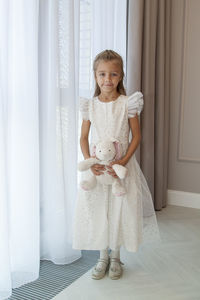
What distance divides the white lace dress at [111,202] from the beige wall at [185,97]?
1.43 metres

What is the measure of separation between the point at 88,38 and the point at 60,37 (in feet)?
1.39

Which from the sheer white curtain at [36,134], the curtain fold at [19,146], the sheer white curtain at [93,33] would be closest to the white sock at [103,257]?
the sheer white curtain at [36,134]

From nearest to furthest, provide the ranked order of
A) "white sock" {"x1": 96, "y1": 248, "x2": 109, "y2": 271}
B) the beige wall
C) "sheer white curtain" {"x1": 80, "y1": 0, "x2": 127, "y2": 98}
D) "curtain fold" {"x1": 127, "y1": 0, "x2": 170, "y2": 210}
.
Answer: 1. "white sock" {"x1": 96, "y1": 248, "x2": 109, "y2": 271}
2. "sheer white curtain" {"x1": 80, "y1": 0, "x2": 127, "y2": 98}
3. "curtain fold" {"x1": 127, "y1": 0, "x2": 170, "y2": 210}
4. the beige wall

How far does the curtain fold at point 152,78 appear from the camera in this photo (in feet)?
9.25

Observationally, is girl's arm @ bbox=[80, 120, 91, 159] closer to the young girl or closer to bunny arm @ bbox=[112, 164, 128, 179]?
the young girl

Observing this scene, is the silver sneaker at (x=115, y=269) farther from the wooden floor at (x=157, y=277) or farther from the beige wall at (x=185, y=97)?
the beige wall at (x=185, y=97)

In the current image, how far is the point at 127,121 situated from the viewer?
1.96m

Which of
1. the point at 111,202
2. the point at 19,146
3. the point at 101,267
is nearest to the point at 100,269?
the point at 101,267

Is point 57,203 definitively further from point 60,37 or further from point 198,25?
point 198,25

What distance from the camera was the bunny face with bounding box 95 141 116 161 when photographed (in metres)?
1.84

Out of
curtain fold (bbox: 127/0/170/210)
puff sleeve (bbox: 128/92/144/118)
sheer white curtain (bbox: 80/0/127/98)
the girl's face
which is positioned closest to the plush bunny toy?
puff sleeve (bbox: 128/92/144/118)

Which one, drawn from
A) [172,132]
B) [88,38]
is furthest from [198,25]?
[88,38]

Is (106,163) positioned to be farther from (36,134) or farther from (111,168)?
(36,134)

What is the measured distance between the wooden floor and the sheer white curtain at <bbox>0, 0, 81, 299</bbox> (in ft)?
0.97
